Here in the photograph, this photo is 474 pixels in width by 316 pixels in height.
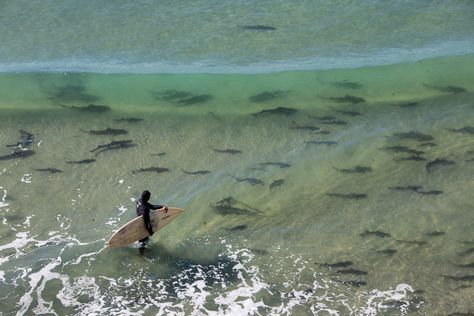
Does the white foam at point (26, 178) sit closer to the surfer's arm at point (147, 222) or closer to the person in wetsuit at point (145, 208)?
the person in wetsuit at point (145, 208)

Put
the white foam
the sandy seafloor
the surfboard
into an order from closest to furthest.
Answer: the sandy seafloor, the surfboard, the white foam

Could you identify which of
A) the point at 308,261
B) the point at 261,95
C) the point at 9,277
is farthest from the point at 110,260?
the point at 261,95

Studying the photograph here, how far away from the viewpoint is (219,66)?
818 inches

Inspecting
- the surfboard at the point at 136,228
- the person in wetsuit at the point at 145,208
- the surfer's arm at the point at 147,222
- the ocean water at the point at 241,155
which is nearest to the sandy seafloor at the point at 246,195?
the ocean water at the point at 241,155

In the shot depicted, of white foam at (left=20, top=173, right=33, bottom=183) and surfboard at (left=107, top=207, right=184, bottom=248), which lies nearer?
surfboard at (left=107, top=207, right=184, bottom=248)

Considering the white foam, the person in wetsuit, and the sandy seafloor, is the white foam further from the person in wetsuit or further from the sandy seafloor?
the person in wetsuit

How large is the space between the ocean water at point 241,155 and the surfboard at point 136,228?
0.51 m

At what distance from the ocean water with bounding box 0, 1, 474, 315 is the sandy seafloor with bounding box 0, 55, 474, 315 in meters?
0.04

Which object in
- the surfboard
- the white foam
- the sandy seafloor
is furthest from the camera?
the white foam

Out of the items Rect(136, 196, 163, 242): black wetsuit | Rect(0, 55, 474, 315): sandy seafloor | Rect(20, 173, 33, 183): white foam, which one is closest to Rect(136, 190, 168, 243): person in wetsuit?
Rect(136, 196, 163, 242): black wetsuit

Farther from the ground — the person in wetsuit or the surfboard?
the person in wetsuit

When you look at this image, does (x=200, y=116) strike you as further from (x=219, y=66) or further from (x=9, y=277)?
(x=9, y=277)

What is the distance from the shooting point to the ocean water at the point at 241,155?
42.9 ft

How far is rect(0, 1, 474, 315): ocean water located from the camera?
13078mm
